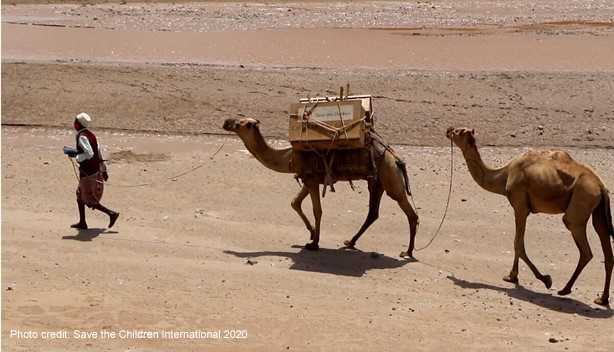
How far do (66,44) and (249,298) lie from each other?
1740 cm

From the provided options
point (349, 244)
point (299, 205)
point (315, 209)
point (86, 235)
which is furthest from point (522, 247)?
point (86, 235)

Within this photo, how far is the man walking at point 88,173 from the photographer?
14289 mm

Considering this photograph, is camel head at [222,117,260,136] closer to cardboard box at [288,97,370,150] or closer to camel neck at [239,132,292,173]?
camel neck at [239,132,292,173]

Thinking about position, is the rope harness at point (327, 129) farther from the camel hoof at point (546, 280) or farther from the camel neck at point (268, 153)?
the camel hoof at point (546, 280)

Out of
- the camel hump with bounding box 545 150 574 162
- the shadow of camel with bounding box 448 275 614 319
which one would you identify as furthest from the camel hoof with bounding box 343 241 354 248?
the camel hump with bounding box 545 150 574 162

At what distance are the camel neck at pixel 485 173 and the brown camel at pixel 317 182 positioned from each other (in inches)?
30.3

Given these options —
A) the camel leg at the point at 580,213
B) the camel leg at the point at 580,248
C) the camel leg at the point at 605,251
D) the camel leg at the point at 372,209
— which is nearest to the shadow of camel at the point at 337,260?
the camel leg at the point at 372,209

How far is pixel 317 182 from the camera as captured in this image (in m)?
14.0

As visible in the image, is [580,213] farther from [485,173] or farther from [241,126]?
[241,126]

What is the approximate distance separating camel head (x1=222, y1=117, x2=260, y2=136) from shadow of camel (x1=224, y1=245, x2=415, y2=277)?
136 cm

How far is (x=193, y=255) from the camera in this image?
540 inches

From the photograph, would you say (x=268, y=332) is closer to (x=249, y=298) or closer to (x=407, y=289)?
(x=249, y=298)

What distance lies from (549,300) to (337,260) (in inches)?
93.1

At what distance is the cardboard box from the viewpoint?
1359cm
